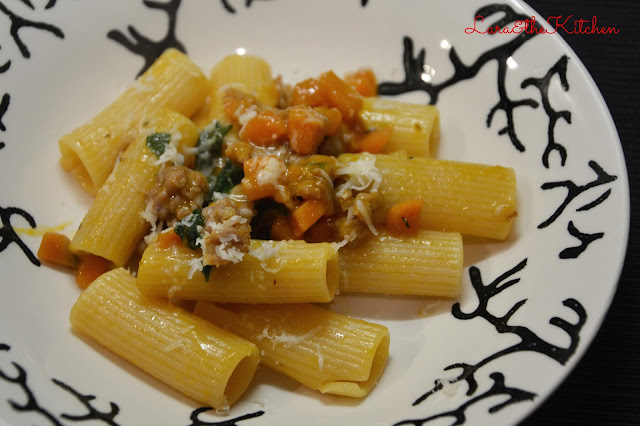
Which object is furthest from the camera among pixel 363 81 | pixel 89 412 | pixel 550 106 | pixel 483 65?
pixel 363 81

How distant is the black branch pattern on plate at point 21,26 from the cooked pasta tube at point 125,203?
0.92 meters

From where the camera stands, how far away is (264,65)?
3551 millimetres

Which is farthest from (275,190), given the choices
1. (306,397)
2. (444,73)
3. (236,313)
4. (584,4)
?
(584,4)

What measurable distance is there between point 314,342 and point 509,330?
0.81 meters

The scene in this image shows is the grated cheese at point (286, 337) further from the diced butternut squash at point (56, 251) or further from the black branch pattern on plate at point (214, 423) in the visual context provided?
the diced butternut squash at point (56, 251)

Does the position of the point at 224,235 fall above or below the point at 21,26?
below

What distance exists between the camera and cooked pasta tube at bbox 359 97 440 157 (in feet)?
10.5

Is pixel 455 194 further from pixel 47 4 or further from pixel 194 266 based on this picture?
pixel 47 4

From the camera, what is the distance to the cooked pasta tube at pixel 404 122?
319 centimetres

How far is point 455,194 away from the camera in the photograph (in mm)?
2906

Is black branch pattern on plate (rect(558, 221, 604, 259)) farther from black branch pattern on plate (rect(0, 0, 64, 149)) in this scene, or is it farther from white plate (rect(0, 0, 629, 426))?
black branch pattern on plate (rect(0, 0, 64, 149))

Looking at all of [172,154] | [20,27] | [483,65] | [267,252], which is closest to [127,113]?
[172,154]

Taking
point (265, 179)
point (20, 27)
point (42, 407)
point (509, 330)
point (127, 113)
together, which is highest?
point (20, 27)

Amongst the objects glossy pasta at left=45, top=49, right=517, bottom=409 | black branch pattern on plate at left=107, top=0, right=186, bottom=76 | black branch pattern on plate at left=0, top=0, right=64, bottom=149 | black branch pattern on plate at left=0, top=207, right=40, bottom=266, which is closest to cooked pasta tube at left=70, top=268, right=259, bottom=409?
glossy pasta at left=45, top=49, right=517, bottom=409
